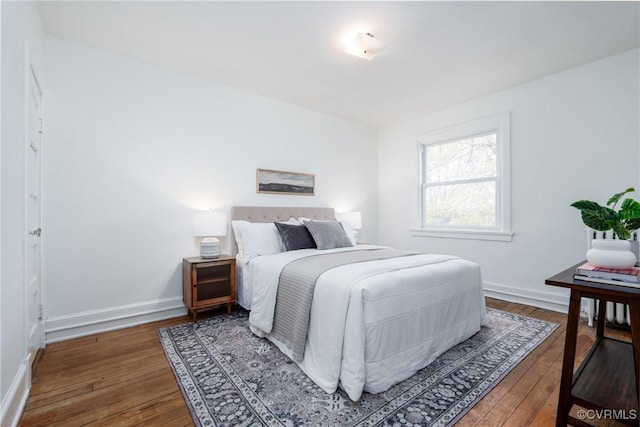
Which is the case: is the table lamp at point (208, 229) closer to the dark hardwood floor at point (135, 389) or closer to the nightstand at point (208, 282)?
the nightstand at point (208, 282)

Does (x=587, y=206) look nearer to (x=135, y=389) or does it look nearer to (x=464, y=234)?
(x=464, y=234)

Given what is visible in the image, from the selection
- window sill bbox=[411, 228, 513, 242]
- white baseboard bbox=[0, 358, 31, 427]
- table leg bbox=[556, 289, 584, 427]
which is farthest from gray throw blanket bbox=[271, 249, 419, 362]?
window sill bbox=[411, 228, 513, 242]

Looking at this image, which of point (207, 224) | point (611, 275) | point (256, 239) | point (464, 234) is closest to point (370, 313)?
point (611, 275)

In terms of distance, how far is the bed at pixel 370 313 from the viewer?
1.63 m

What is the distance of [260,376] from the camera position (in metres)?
1.83

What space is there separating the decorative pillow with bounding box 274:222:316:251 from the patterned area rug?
0.95 m

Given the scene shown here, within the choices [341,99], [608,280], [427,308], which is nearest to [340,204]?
[341,99]

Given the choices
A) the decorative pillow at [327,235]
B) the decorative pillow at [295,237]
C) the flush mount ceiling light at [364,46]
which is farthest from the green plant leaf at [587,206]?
the decorative pillow at [295,237]

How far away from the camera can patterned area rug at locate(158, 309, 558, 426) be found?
1.46 meters

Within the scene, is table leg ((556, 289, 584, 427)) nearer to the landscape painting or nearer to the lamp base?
the lamp base

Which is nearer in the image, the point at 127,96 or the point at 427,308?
the point at 427,308

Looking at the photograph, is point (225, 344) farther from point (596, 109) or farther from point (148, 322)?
point (596, 109)

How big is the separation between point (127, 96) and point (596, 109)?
4.60m

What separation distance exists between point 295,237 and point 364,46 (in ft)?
6.24
